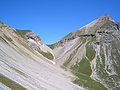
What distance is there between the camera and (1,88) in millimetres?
37844

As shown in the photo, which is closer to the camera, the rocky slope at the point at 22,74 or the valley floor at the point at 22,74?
the rocky slope at the point at 22,74

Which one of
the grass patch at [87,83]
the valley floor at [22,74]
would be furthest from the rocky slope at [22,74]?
the grass patch at [87,83]

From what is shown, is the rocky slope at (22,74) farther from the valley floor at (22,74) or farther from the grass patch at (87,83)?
the grass patch at (87,83)

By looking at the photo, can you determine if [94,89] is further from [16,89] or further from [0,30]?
[16,89]

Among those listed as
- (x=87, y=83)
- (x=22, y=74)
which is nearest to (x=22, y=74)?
(x=22, y=74)

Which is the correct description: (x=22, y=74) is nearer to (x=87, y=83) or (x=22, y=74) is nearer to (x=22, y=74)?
(x=22, y=74)

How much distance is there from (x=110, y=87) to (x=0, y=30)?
88298mm

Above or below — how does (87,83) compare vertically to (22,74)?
above

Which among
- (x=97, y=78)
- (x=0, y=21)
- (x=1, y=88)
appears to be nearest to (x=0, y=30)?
(x=0, y=21)

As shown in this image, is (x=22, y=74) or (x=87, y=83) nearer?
(x=22, y=74)

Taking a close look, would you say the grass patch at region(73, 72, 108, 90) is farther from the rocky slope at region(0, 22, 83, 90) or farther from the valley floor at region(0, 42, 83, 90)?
the valley floor at region(0, 42, 83, 90)

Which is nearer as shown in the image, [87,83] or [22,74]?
[22,74]

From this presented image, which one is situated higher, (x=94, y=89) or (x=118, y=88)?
(x=118, y=88)

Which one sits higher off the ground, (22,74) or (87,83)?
(87,83)
